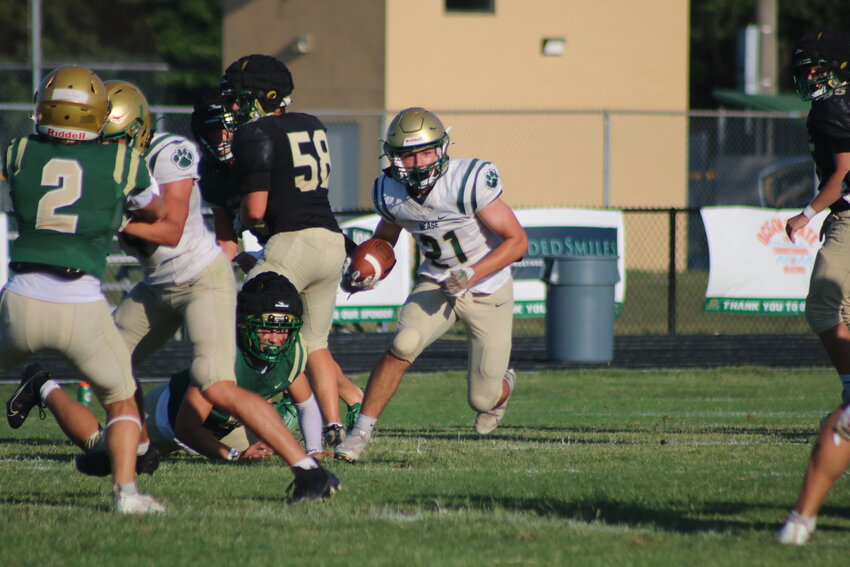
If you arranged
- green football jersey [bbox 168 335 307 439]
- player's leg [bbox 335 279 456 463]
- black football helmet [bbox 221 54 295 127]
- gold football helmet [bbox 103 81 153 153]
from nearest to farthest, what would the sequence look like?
gold football helmet [bbox 103 81 153 153], green football jersey [bbox 168 335 307 439], player's leg [bbox 335 279 456 463], black football helmet [bbox 221 54 295 127]

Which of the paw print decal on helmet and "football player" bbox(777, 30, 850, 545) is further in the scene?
"football player" bbox(777, 30, 850, 545)

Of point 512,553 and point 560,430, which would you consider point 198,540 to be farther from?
point 560,430

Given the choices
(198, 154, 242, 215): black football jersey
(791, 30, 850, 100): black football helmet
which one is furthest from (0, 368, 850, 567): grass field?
(791, 30, 850, 100): black football helmet

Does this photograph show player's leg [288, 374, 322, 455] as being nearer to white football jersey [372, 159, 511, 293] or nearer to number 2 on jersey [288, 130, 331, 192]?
white football jersey [372, 159, 511, 293]

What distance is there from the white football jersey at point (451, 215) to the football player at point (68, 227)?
207cm

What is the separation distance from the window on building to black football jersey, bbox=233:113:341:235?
14.9 metres

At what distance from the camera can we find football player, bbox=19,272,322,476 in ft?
19.2

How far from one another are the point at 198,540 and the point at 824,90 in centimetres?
443

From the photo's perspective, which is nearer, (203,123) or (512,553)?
(512,553)

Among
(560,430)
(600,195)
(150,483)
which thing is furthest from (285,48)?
(150,483)

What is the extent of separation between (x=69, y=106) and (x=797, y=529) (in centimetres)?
319

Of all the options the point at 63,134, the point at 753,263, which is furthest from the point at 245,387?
the point at 753,263

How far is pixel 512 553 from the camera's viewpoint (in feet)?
14.2

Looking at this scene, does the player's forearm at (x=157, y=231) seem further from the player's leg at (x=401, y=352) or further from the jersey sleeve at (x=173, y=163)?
the player's leg at (x=401, y=352)
